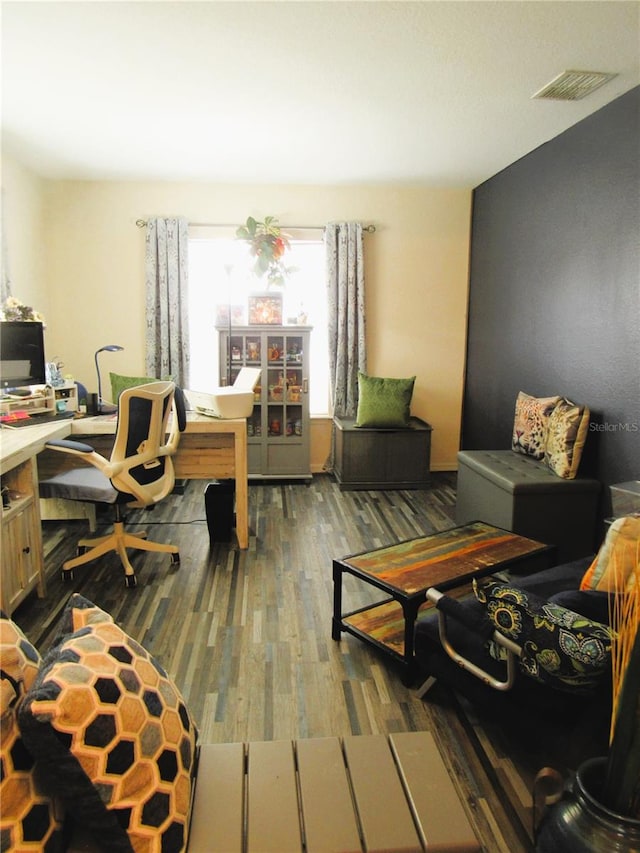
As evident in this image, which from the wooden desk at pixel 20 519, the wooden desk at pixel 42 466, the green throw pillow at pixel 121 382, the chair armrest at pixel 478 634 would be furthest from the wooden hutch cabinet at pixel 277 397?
the chair armrest at pixel 478 634

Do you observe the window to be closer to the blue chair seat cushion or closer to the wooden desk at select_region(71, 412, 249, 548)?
the wooden desk at select_region(71, 412, 249, 548)

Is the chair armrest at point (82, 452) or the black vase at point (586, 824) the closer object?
the black vase at point (586, 824)

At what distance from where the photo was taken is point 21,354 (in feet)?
10.9

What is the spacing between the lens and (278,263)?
5223 millimetres

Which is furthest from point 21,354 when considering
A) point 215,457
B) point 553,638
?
point 553,638

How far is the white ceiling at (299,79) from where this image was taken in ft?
7.88

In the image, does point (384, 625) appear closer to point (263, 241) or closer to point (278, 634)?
point (278, 634)

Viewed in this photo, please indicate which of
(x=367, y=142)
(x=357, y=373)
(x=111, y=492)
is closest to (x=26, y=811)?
(x=111, y=492)

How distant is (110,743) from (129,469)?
7.44 feet

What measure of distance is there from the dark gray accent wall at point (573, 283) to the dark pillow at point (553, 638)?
1.91 meters

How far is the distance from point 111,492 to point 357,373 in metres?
2.82

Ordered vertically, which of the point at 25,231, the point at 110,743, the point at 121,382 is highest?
the point at 25,231

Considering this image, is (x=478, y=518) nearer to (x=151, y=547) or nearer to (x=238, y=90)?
(x=151, y=547)

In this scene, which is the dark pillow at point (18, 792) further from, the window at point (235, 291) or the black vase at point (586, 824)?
the window at point (235, 291)
